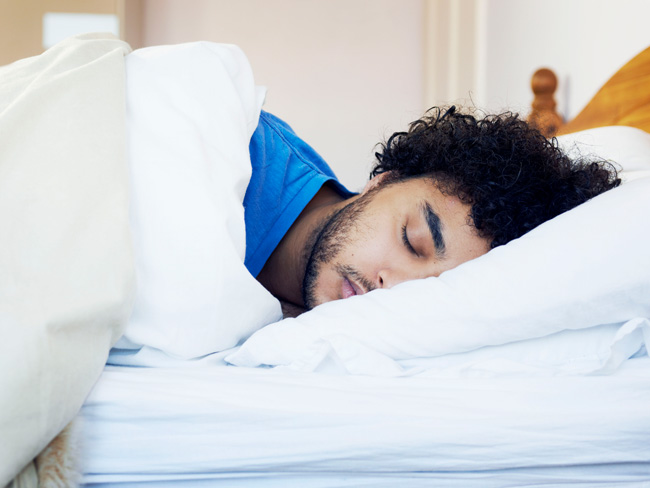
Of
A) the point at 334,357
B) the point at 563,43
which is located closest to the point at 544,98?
the point at 563,43

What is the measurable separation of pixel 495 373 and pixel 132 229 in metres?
0.41

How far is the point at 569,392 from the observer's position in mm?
560

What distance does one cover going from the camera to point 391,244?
902 millimetres

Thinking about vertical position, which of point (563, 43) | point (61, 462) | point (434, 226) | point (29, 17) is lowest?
point (61, 462)

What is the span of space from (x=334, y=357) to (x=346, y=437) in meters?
0.12

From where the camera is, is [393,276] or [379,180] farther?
[379,180]

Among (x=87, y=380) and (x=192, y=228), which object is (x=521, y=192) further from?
(x=87, y=380)

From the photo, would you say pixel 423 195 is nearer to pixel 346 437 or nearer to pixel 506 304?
pixel 506 304

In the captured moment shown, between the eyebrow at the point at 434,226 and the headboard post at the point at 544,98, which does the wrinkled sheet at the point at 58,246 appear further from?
the headboard post at the point at 544,98

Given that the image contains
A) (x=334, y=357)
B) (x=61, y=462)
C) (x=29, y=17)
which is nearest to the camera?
(x=61, y=462)

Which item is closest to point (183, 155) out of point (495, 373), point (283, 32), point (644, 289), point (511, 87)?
point (495, 373)

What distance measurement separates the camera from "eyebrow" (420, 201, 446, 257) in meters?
0.88

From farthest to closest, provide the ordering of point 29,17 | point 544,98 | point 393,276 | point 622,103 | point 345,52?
1. point 345,52
2. point 29,17
3. point 544,98
4. point 622,103
5. point 393,276

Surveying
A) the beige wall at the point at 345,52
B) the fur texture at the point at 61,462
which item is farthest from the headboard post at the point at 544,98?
the fur texture at the point at 61,462
